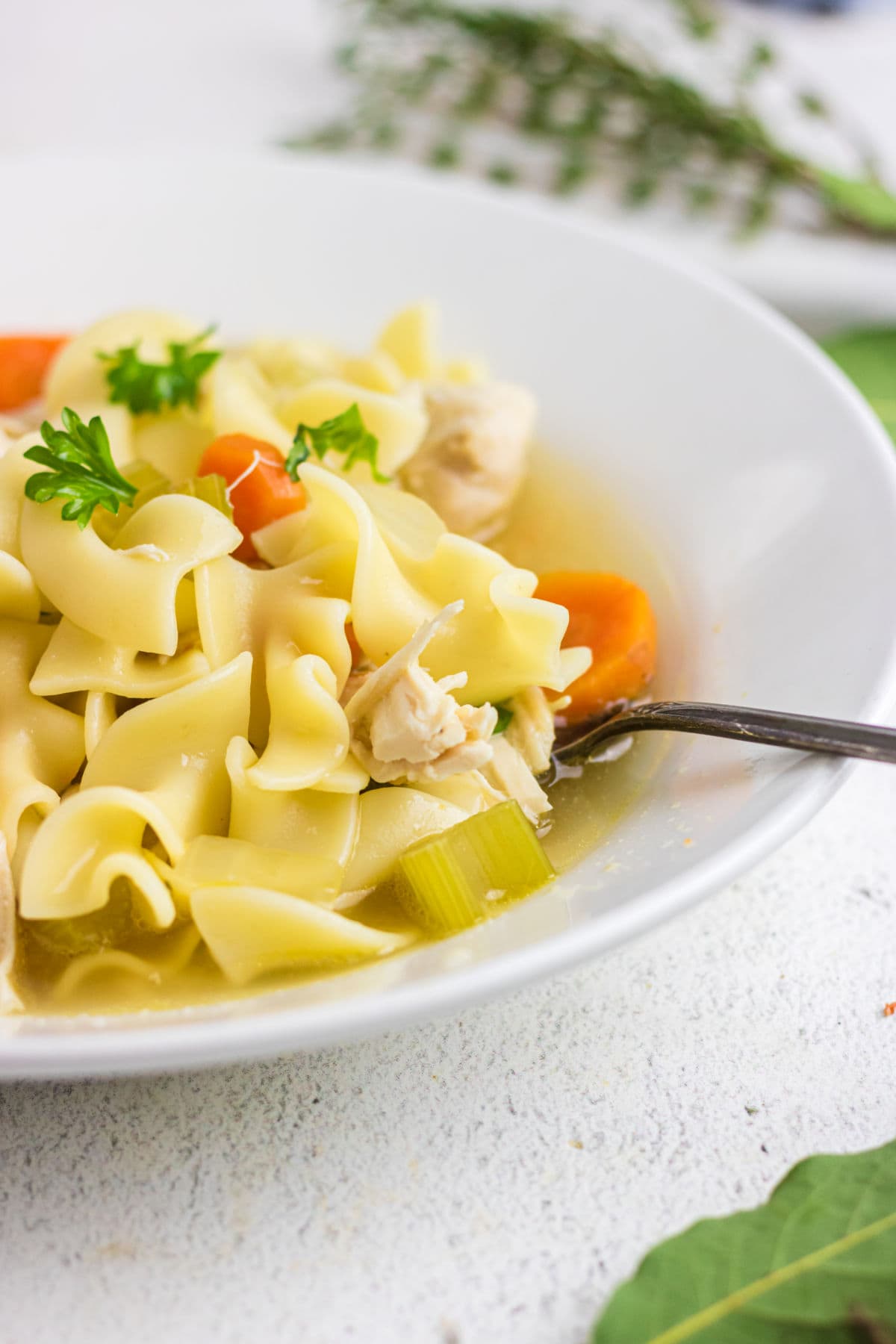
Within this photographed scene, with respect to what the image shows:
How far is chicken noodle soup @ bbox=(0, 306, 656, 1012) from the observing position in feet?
8.92

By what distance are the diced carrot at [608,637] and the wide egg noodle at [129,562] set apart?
982 mm

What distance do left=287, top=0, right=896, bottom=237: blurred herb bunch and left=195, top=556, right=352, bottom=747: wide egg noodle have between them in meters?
3.59

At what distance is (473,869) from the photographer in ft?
8.96

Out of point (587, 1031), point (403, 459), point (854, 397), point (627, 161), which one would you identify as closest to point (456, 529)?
point (403, 459)

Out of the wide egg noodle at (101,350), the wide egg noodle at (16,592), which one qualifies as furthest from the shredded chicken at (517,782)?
the wide egg noodle at (101,350)

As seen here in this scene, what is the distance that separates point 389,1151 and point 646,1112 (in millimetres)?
530

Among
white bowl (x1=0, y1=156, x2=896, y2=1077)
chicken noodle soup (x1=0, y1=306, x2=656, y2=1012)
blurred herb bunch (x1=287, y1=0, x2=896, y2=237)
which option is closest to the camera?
white bowl (x1=0, y1=156, x2=896, y2=1077)

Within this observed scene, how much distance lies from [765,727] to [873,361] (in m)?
2.90

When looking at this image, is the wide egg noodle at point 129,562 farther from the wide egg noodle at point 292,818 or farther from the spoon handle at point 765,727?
the spoon handle at point 765,727

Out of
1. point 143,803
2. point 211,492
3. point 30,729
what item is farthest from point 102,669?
point 211,492

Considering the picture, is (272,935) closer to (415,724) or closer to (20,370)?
(415,724)

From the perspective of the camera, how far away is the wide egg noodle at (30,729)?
3004 mm

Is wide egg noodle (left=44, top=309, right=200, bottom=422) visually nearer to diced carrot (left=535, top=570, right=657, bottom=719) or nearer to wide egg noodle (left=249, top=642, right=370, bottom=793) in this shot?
wide egg noodle (left=249, top=642, right=370, bottom=793)

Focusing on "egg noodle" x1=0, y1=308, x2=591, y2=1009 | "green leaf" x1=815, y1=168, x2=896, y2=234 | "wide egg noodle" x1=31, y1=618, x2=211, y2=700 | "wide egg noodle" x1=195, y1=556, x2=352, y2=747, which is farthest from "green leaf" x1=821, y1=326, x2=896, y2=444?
"wide egg noodle" x1=31, y1=618, x2=211, y2=700
